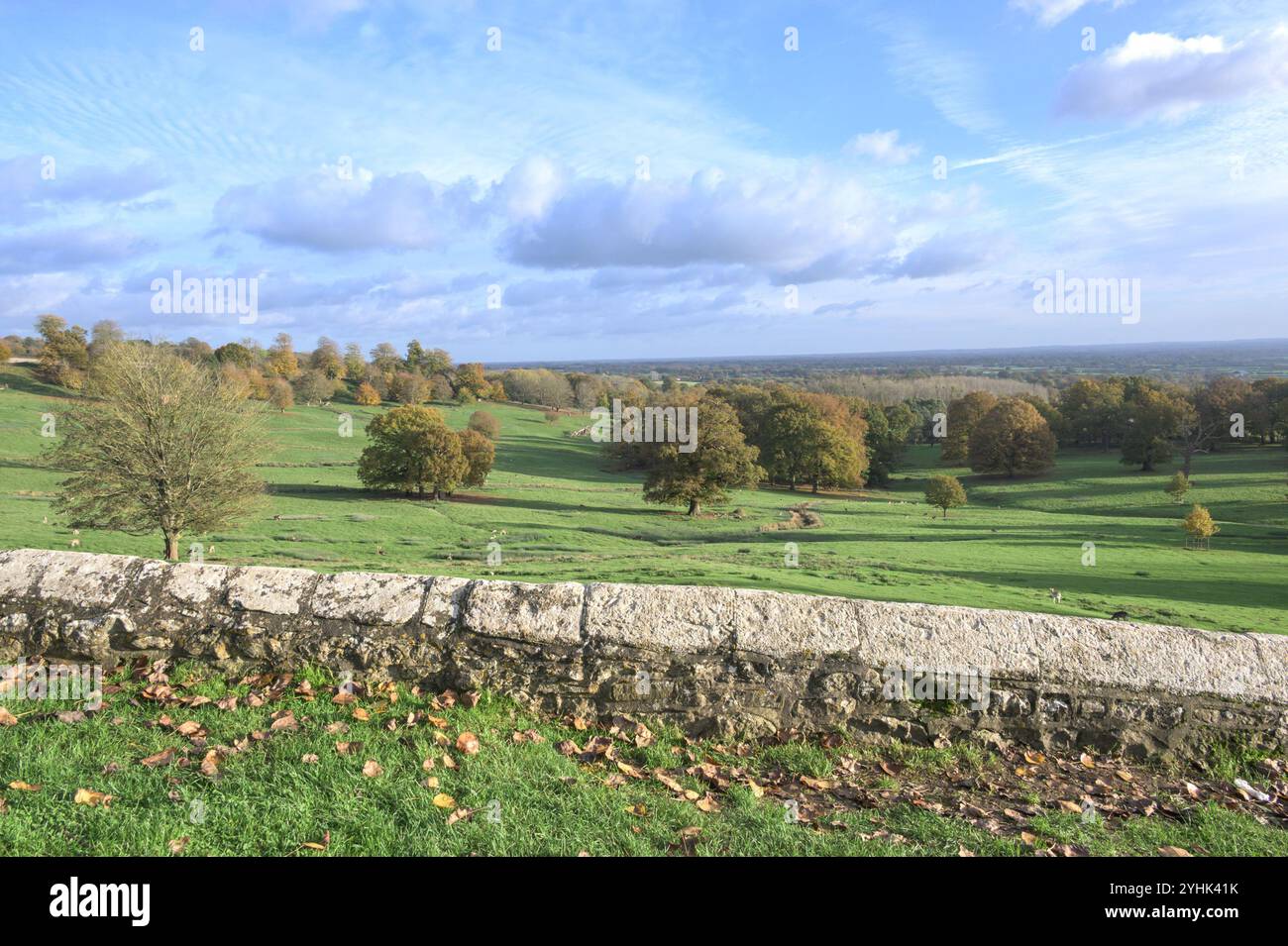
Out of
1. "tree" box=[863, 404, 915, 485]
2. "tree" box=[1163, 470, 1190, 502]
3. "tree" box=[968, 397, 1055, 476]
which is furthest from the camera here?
"tree" box=[863, 404, 915, 485]

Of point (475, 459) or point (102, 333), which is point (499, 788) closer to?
point (475, 459)

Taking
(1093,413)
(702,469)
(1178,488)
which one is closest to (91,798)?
(702,469)

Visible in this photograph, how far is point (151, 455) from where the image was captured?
2752cm

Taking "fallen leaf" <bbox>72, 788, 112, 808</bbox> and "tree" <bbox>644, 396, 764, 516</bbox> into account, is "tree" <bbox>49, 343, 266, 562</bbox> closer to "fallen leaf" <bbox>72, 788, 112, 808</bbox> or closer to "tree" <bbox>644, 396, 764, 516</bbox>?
Answer: "fallen leaf" <bbox>72, 788, 112, 808</bbox>

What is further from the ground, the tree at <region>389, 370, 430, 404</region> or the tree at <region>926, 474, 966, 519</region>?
the tree at <region>389, 370, 430, 404</region>

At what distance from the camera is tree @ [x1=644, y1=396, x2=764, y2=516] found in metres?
52.0

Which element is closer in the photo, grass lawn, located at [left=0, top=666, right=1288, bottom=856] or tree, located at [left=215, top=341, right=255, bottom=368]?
grass lawn, located at [left=0, top=666, right=1288, bottom=856]

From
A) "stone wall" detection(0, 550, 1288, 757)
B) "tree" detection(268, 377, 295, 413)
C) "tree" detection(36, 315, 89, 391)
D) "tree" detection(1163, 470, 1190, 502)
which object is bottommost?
"tree" detection(1163, 470, 1190, 502)

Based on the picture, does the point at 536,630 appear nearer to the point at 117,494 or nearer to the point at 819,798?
the point at 819,798

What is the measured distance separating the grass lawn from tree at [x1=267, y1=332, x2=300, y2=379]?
10955 cm

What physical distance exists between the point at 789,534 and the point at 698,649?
41.1m

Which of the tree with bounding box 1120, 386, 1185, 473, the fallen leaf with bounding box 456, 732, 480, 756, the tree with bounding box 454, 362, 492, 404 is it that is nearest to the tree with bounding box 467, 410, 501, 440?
the tree with bounding box 454, 362, 492, 404

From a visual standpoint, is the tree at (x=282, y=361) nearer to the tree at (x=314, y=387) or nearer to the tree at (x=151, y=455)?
the tree at (x=314, y=387)
